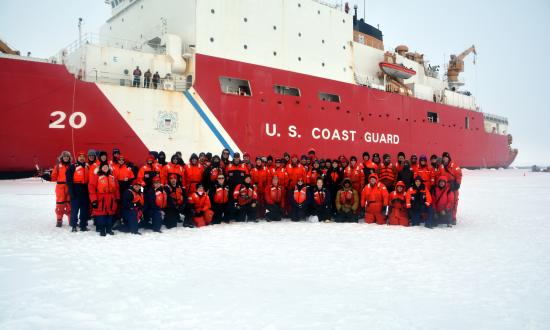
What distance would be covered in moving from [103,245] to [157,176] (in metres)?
1.53

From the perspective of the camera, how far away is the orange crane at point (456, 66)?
23.3 meters

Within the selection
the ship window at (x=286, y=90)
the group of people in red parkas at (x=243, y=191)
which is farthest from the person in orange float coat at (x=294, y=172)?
the ship window at (x=286, y=90)

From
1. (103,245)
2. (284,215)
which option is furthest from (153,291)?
(284,215)

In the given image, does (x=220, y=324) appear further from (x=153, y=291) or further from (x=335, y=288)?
(x=335, y=288)

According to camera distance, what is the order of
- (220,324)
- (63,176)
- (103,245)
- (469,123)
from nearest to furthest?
(220,324) < (103,245) < (63,176) < (469,123)

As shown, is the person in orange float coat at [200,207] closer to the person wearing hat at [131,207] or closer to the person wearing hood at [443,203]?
the person wearing hat at [131,207]

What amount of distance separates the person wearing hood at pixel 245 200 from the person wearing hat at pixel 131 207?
1.64 metres

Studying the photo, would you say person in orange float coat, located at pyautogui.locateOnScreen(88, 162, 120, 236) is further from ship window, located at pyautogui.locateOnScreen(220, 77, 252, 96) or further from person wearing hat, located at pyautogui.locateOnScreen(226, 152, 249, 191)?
ship window, located at pyautogui.locateOnScreen(220, 77, 252, 96)

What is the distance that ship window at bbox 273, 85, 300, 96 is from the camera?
12633mm

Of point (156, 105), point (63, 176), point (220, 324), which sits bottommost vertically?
point (220, 324)

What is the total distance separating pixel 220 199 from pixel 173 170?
0.89 m

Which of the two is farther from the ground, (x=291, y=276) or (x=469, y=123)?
Result: (x=469, y=123)

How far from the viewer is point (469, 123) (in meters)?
21.6

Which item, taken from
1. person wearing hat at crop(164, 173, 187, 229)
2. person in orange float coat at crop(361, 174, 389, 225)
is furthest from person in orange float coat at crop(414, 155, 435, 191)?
person wearing hat at crop(164, 173, 187, 229)
